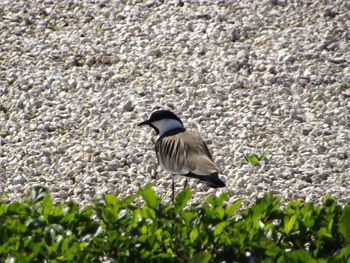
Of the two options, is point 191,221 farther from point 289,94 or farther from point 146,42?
point 146,42

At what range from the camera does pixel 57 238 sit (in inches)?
214

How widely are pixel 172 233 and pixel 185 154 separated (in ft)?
8.31

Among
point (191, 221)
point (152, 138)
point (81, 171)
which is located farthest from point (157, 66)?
point (191, 221)

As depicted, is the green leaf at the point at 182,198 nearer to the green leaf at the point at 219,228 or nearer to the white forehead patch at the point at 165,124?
the green leaf at the point at 219,228

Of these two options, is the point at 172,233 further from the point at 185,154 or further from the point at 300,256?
the point at 185,154

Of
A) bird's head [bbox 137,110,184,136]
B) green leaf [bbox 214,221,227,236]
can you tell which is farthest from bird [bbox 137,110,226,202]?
green leaf [bbox 214,221,227,236]

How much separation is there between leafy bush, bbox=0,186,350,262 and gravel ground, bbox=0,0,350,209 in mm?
2081

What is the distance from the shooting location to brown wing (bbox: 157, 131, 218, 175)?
25.6 ft

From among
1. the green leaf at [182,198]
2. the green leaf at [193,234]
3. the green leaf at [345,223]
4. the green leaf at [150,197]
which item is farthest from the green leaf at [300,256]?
the green leaf at [150,197]

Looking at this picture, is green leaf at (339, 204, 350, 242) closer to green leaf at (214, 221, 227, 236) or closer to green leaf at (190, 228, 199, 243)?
green leaf at (214, 221, 227, 236)

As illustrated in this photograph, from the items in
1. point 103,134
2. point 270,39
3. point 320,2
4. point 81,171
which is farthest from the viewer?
point 320,2

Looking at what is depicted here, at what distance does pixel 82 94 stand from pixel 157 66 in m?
0.89

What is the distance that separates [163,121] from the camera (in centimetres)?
862

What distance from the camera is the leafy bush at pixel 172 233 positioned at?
538 cm
